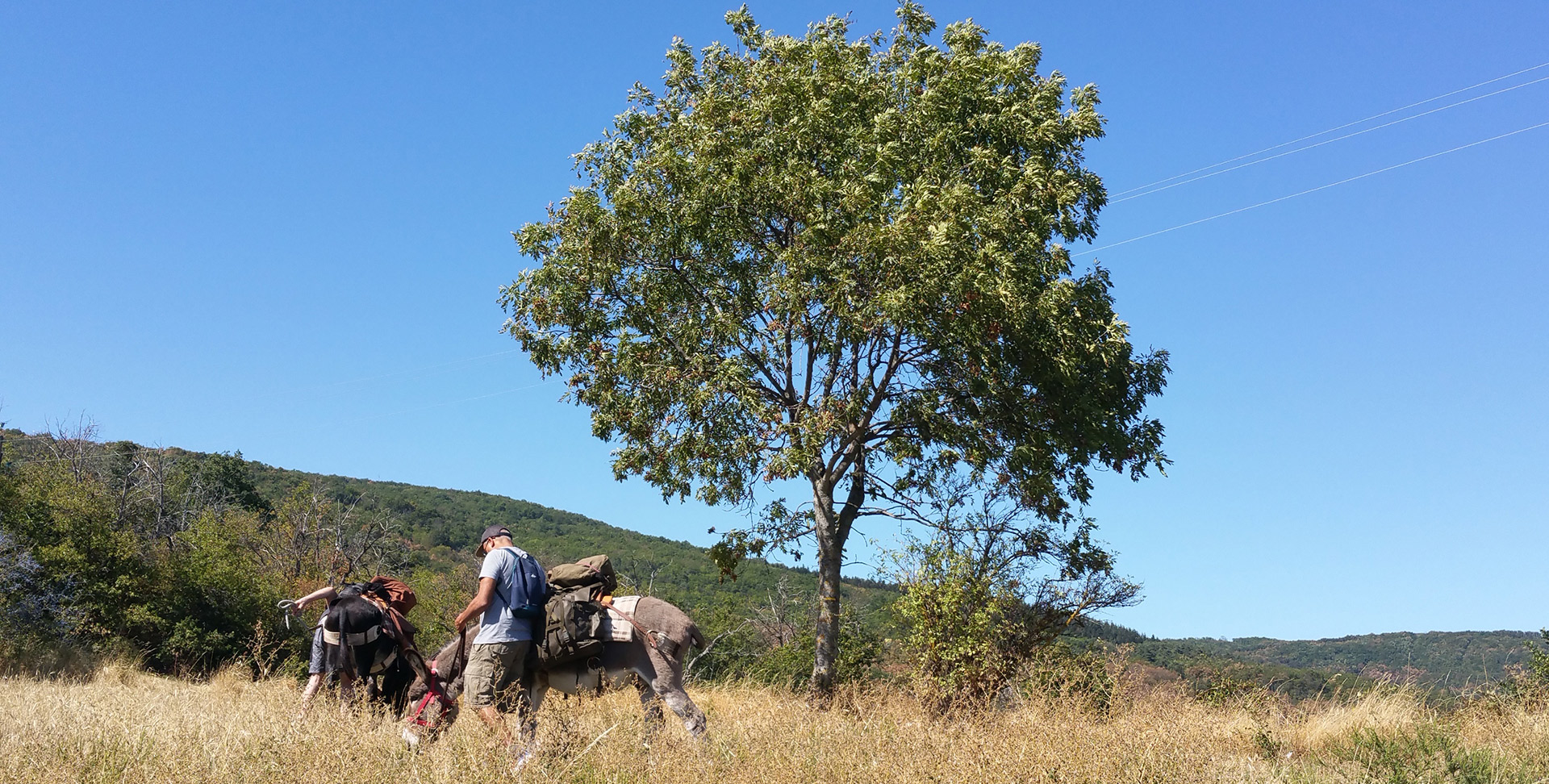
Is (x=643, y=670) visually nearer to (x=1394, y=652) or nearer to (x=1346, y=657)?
(x=1394, y=652)

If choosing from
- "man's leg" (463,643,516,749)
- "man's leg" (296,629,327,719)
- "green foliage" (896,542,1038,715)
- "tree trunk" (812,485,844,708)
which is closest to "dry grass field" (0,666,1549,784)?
"man's leg" (463,643,516,749)

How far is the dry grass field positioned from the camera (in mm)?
5367

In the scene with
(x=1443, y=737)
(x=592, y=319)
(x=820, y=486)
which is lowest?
(x=1443, y=737)

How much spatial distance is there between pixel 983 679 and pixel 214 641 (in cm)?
1876

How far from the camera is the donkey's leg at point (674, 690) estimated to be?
23.6 ft

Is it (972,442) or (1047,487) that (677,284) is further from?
(1047,487)

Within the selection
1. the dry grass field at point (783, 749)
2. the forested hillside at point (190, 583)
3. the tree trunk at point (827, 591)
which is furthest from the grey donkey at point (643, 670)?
the tree trunk at point (827, 591)

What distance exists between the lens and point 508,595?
23.2 ft

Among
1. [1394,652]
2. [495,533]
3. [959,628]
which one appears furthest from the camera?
[1394,652]

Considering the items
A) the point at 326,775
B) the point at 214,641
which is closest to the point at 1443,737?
the point at 326,775

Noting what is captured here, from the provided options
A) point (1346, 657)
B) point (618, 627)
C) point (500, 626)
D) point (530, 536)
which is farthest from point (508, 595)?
point (530, 536)

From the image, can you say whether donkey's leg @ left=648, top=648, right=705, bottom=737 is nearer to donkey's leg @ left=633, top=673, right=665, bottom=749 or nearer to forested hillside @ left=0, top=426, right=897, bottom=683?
donkey's leg @ left=633, top=673, right=665, bottom=749

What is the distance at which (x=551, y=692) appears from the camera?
6.77 meters

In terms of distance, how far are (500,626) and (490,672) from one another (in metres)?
0.33
